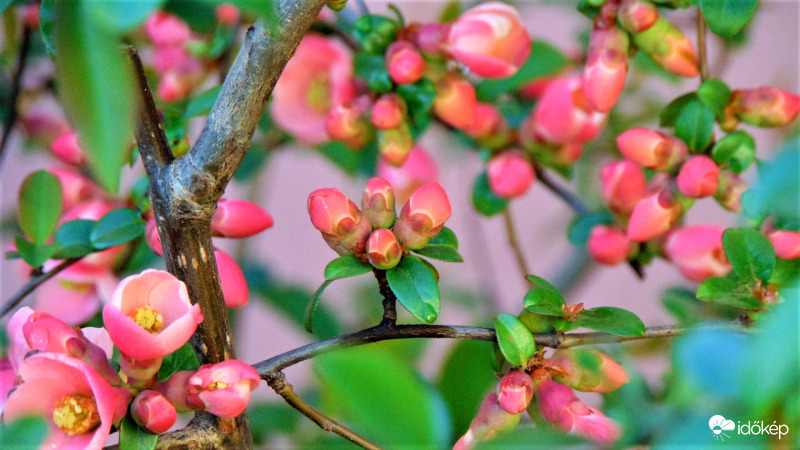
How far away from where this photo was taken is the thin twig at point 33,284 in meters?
0.37

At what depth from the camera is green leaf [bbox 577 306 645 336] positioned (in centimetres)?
29

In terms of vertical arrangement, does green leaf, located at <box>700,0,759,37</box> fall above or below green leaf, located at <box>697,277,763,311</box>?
above

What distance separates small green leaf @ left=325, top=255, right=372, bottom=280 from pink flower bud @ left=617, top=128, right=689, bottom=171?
179 millimetres

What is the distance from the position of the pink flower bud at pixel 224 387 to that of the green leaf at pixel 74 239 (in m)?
0.16

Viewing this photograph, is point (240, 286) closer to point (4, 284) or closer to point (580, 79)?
point (580, 79)

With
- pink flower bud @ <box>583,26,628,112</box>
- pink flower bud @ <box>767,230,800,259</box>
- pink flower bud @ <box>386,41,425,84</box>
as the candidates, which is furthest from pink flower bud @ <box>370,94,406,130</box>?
pink flower bud @ <box>767,230,800,259</box>

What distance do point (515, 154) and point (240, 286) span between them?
0.79 feet

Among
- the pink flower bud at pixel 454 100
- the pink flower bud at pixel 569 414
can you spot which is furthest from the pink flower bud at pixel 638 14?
the pink flower bud at pixel 569 414

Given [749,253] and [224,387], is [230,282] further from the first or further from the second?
[749,253]

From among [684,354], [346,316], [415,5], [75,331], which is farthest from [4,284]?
[684,354]

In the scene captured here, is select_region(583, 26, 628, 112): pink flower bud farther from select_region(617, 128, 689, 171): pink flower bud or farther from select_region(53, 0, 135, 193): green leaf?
select_region(53, 0, 135, 193): green leaf

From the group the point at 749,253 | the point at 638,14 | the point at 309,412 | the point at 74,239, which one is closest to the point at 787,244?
the point at 749,253

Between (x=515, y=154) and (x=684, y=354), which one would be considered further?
(x=515, y=154)

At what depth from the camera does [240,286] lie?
35cm
